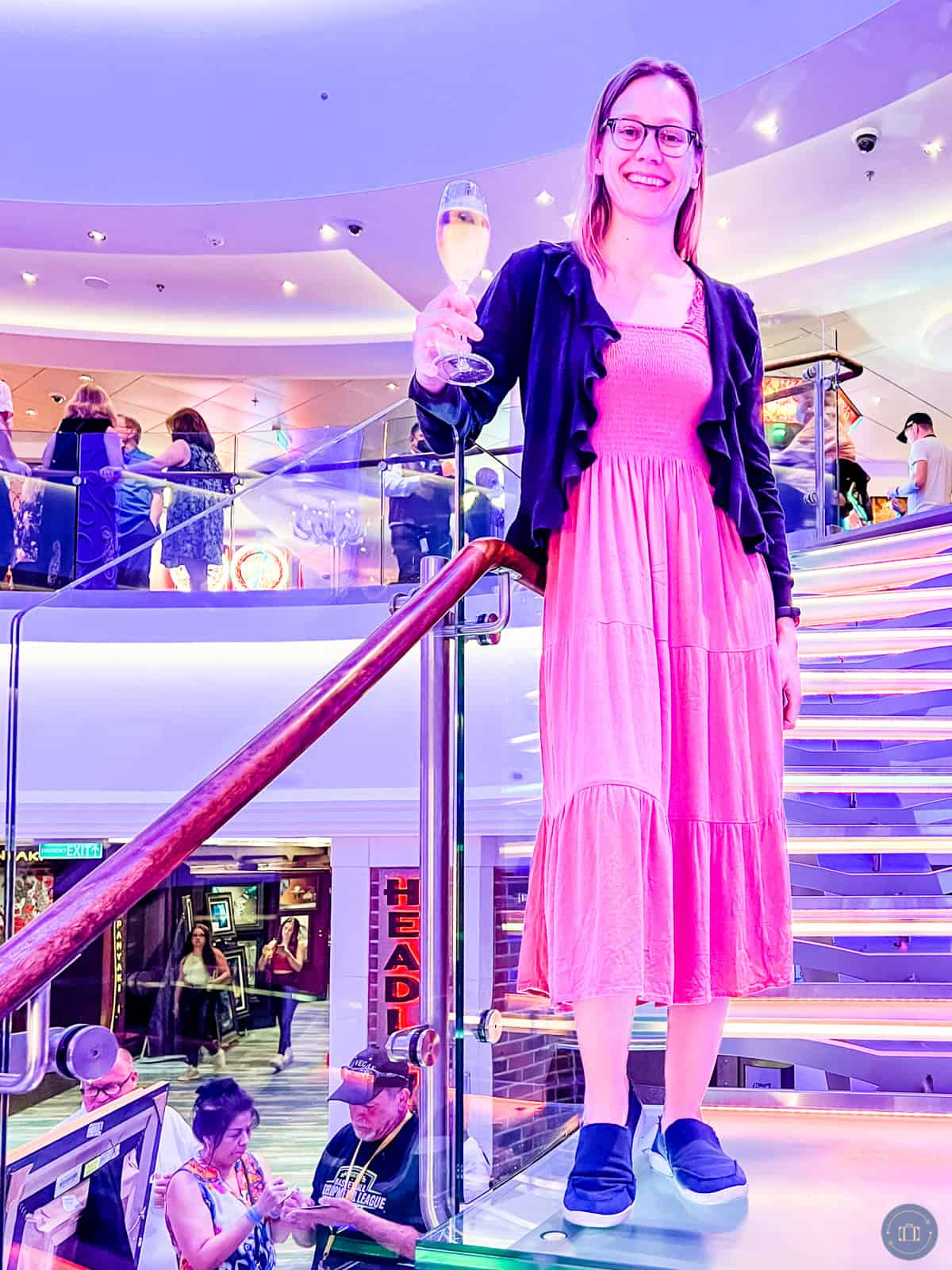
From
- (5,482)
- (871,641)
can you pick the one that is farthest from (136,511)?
(871,641)

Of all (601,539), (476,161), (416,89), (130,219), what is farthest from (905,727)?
(130,219)

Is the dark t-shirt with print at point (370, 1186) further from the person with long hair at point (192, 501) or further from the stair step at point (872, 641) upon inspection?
the stair step at point (872, 641)

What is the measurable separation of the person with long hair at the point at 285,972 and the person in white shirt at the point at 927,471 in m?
5.91

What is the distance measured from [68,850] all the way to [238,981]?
0.69 meters

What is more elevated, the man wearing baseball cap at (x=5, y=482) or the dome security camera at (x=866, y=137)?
the dome security camera at (x=866, y=137)

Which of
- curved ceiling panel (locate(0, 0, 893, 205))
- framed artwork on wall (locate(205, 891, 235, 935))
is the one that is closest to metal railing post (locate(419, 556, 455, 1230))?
framed artwork on wall (locate(205, 891, 235, 935))

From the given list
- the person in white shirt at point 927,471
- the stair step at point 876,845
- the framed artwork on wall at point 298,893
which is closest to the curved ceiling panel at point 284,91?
the person in white shirt at point 927,471

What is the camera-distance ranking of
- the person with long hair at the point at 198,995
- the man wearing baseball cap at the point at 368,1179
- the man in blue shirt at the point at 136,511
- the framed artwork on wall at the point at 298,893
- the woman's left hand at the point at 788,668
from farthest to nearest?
the man in blue shirt at the point at 136,511
the framed artwork on wall at the point at 298,893
the person with long hair at the point at 198,995
the woman's left hand at the point at 788,668
the man wearing baseball cap at the point at 368,1179

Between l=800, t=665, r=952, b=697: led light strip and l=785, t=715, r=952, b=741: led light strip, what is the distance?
0.19m

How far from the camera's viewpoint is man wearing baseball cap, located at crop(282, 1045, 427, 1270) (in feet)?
5.37

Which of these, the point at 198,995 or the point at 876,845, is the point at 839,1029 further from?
the point at 198,995

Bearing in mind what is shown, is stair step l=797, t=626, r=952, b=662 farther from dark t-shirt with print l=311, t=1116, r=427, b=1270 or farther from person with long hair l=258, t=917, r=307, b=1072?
dark t-shirt with print l=311, t=1116, r=427, b=1270

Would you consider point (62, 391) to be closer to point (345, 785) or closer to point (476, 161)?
point (476, 161)

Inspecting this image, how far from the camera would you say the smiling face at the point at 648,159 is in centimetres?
166
